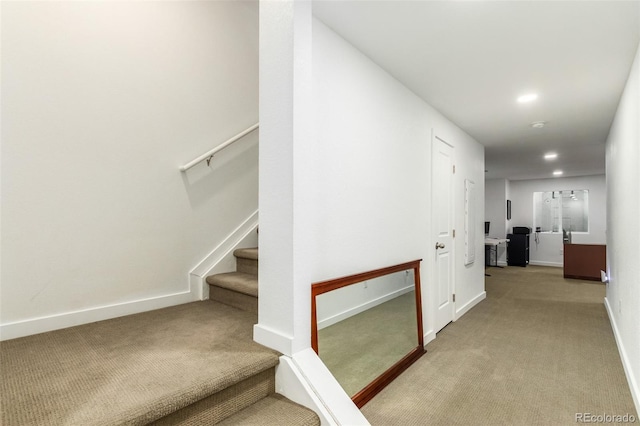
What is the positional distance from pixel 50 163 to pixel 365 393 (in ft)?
7.77

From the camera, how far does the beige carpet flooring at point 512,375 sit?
2068 millimetres

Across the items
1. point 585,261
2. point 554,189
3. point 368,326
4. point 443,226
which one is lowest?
point 585,261

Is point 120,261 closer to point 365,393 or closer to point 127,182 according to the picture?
point 127,182

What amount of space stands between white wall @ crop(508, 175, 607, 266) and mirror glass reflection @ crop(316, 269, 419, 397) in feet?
27.4

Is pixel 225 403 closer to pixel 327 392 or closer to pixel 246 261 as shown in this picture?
pixel 327 392

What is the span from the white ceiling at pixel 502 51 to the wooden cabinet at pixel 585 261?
4.22 metres

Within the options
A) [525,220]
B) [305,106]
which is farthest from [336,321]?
[525,220]

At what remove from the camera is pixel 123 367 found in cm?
138

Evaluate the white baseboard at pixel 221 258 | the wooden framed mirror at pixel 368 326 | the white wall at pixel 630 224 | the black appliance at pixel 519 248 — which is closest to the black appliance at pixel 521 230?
the black appliance at pixel 519 248

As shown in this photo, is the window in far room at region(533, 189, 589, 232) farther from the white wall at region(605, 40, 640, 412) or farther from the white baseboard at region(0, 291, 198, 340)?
the white baseboard at region(0, 291, 198, 340)

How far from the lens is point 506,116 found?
371 cm

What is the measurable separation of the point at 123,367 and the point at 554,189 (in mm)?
10986

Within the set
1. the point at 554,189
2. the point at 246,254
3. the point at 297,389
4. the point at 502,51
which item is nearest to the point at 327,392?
the point at 297,389

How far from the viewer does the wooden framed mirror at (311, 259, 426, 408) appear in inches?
77.4
